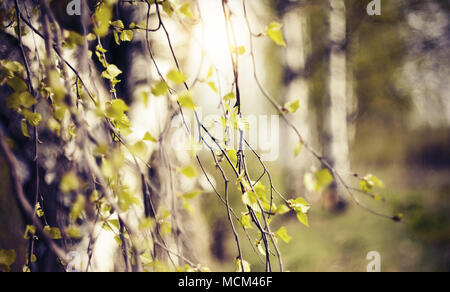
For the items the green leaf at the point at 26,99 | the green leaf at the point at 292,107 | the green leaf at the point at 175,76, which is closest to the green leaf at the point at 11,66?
the green leaf at the point at 26,99

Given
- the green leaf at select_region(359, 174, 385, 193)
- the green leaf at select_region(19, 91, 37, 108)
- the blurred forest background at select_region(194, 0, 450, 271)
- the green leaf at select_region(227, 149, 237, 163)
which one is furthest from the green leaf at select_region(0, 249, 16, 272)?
the blurred forest background at select_region(194, 0, 450, 271)

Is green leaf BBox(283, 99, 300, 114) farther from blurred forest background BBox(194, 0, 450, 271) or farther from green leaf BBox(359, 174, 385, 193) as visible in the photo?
blurred forest background BBox(194, 0, 450, 271)

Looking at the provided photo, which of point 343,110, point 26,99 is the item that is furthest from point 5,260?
point 343,110

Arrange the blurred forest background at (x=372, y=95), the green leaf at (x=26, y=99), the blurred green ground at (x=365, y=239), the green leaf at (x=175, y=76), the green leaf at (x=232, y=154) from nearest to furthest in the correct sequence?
the green leaf at (x=175, y=76)
the green leaf at (x=26, y=99)
the green leaf at (x=232, y=154)
the blurred green ground at (x=365, y=239)
the blurred forest background at (x=372, y=95)

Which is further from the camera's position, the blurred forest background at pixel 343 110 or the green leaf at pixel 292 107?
the blurred forest background at pixel 343 110

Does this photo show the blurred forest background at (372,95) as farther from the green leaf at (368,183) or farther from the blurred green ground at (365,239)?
the green leaf at (368,183)

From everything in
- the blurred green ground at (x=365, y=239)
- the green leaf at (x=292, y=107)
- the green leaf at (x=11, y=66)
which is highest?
the green leaf at (x=11, y=66)

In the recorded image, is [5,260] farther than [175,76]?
Yes

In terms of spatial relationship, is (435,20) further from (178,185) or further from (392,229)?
(178,185)

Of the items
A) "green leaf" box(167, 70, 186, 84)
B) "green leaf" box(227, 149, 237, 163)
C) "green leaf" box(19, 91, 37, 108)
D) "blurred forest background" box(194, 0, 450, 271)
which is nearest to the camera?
"green leaf" box(167, 70, 186, 84)

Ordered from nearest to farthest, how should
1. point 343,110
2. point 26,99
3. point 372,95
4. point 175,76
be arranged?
point 175,76 < point 26,99 < point 343,110 < point 372,95

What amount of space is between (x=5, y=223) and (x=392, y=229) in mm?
4755

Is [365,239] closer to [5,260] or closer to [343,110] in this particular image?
[343,110]
